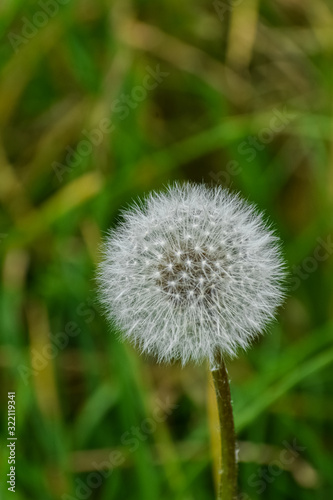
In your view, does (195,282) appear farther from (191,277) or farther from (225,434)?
(225,434)

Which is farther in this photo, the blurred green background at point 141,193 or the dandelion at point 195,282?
the blurred green background at point 141,193

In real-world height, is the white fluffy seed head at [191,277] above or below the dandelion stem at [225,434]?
above

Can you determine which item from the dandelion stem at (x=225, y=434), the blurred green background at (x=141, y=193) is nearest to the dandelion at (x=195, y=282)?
the dandelion stem at (x=225, y=434)

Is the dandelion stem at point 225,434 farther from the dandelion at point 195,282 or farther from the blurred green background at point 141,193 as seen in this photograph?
the blurred green background at point 141,193

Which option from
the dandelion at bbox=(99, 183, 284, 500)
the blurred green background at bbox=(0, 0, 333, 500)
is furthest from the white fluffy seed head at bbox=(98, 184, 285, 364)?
the blurred green background at bbox=(0, 0, 333, 500)

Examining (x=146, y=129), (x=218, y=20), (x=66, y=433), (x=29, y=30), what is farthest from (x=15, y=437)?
(x=218, y=20)

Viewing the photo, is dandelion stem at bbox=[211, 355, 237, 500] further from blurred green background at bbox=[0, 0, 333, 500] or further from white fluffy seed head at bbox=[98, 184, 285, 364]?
blurred green background at bbox=[0, 0, 333, 500]
